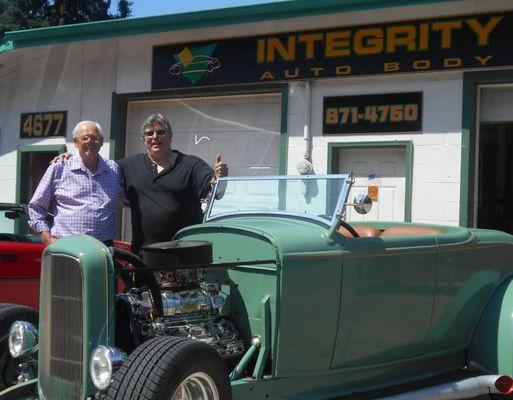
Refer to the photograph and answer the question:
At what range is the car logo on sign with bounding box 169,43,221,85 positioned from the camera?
1002cm

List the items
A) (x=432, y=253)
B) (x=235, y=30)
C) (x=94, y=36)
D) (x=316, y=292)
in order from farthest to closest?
(x=94, y=36) → (x=235, y=30) → (x=432, y=253) → (x=316, y=292)

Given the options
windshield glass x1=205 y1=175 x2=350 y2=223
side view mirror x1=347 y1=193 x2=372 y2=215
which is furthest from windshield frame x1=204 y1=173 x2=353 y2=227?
side view mirror x1=347 y1=193 x2=372 y2=215

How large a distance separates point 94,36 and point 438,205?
18.4 feet

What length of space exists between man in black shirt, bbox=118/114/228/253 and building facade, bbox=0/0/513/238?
4.31m

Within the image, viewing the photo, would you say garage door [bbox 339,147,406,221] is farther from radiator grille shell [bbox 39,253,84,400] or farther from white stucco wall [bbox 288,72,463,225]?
radiator grille shell [bbox 39,253,84,400]

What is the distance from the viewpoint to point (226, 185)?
4746mm

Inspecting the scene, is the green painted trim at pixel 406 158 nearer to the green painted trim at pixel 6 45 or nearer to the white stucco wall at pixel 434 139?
the white stucco wall at pixel 434 139

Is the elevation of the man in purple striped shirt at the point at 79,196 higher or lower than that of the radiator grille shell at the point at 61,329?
higher

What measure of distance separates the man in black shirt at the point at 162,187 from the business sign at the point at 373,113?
429cm

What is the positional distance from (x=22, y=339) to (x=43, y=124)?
8.36 meters

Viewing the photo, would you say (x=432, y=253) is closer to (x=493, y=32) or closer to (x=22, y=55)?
(x=493, y=32)

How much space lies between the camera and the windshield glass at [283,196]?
4113 millimetres

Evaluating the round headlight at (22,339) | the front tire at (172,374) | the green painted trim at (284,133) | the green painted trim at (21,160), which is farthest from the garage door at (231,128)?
the front tire at (172,374)

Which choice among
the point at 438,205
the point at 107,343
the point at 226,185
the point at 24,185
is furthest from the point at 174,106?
the point at 107,343
